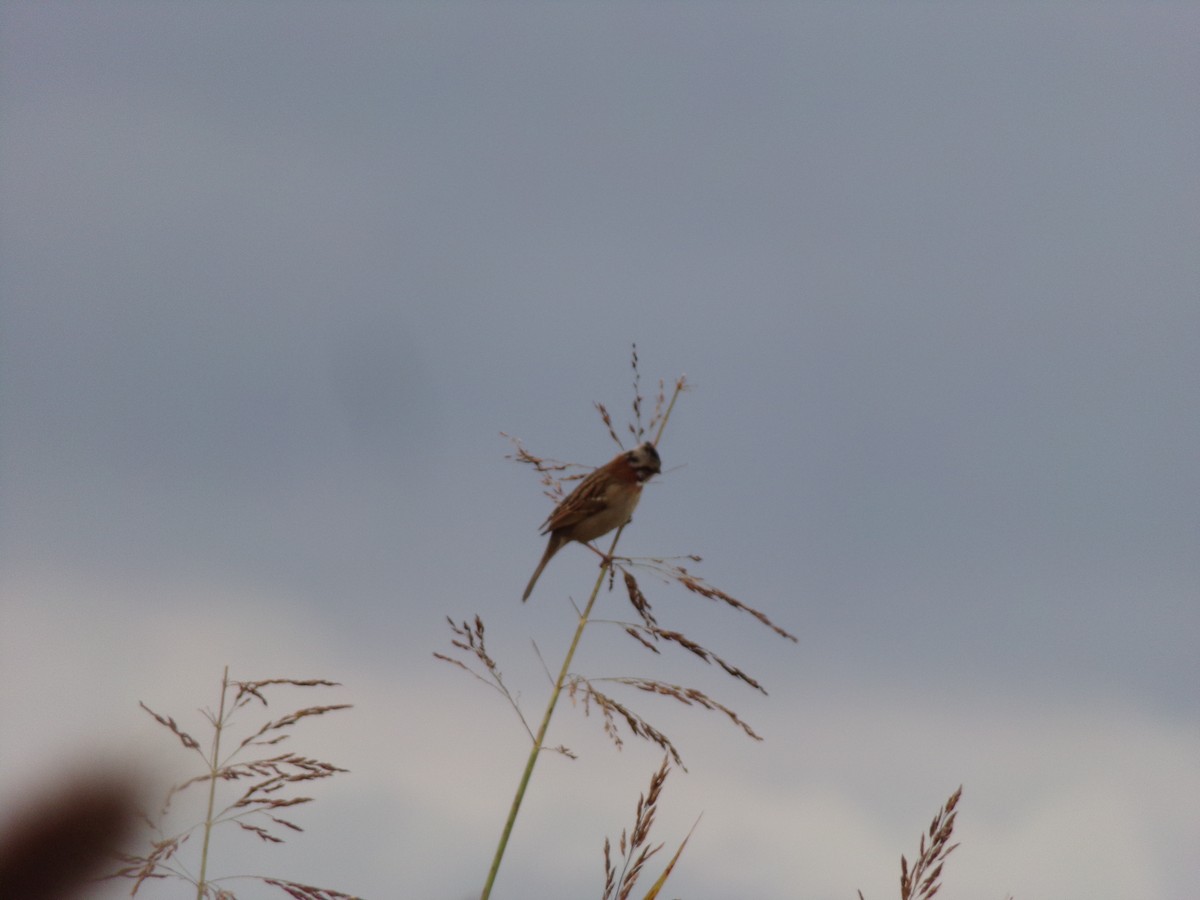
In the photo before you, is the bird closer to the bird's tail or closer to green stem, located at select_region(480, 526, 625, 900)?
the bird's tail

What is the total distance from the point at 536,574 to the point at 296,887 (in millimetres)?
3774

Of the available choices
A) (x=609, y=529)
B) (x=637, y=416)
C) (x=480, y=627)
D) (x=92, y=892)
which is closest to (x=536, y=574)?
(x=609, y=529)

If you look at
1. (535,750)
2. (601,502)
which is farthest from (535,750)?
(601,502)

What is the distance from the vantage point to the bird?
5422 millimetres

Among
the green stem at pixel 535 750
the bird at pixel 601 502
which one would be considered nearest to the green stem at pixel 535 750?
the green stem at pixel 535 750

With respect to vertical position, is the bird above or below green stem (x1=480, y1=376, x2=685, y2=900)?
above

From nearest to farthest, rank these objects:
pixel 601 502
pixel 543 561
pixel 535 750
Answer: pixel 535 750 < pixel 601 502 < pixel 543 561

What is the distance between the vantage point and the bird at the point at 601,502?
5.42 metres

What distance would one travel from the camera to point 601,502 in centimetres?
592

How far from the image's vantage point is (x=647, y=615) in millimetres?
4156

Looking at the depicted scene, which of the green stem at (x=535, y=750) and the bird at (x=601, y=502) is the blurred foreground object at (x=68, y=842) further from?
the bird at (x=601, y=502)

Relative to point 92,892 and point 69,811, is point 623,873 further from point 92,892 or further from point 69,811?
point 69,811

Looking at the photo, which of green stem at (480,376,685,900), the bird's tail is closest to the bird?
the bird's tail

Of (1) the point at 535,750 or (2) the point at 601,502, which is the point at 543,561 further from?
(1) the point at 535,750
